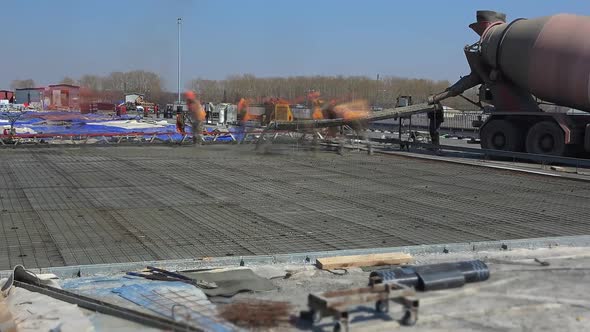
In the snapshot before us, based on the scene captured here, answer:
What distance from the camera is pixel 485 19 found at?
2194cm

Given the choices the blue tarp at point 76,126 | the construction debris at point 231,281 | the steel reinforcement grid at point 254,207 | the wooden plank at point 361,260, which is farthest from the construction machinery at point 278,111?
the construction debris at point 231,281

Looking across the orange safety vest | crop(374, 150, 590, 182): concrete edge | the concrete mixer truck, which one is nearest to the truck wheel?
the concrete mixer truck

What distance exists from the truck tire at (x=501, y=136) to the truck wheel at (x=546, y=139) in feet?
1.46

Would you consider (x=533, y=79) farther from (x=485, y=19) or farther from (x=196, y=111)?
(x=196, y=111)

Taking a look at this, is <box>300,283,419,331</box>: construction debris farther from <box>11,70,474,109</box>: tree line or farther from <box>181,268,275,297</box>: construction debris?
<box>11,70,474,109</box>: tree line

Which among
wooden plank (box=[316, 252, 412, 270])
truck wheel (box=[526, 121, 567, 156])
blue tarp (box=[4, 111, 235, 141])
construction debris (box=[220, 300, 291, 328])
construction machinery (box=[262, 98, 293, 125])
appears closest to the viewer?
construction debris (box=[220, 300, 291, 328])

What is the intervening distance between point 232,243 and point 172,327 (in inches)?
145

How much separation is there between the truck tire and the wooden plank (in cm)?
1499

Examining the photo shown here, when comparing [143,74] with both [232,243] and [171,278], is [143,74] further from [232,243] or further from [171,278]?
[171,278]

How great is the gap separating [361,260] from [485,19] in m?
17.3

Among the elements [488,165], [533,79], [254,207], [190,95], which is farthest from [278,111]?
[254,207]

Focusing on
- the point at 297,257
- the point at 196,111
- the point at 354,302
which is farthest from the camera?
the point at 196,111

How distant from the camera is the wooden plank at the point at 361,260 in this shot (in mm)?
6797

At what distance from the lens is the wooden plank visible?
22.3 ft
